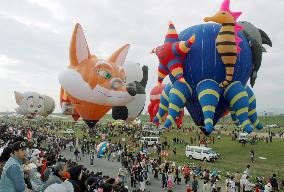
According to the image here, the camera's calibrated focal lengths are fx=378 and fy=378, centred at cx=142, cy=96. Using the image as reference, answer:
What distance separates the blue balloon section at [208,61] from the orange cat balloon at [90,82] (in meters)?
3.29

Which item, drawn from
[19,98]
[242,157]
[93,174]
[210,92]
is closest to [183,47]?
[210,92]

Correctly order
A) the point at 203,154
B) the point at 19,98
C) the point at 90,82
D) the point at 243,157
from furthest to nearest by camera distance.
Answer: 1. the point at 19,98
2. the point at 243,157
3. the point at 203,154
4. the point at 90,82

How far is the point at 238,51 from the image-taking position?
14.0 metres

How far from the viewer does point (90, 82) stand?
1627cm

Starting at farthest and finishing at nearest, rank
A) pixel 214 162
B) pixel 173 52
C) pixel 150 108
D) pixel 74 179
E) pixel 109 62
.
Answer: pixel 214 162
pixel 150 108
pixel 109 62
pixel 173 52
pixel 74 179

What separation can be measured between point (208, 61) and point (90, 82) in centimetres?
522

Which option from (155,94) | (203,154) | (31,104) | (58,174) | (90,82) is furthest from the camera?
(31,104)

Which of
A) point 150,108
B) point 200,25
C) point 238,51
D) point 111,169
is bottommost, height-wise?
point 111,169

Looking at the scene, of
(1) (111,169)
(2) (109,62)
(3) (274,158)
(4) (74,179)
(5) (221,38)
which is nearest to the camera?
(4) (74,179)

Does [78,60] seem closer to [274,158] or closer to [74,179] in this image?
[74,179]

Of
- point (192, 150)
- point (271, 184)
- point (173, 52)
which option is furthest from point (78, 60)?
point (192, 150)

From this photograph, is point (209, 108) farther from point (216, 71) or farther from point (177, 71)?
point (177, 71)

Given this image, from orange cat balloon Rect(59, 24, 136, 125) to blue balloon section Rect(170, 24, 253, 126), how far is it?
10.8 ft

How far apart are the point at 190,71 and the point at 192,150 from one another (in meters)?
12.3
